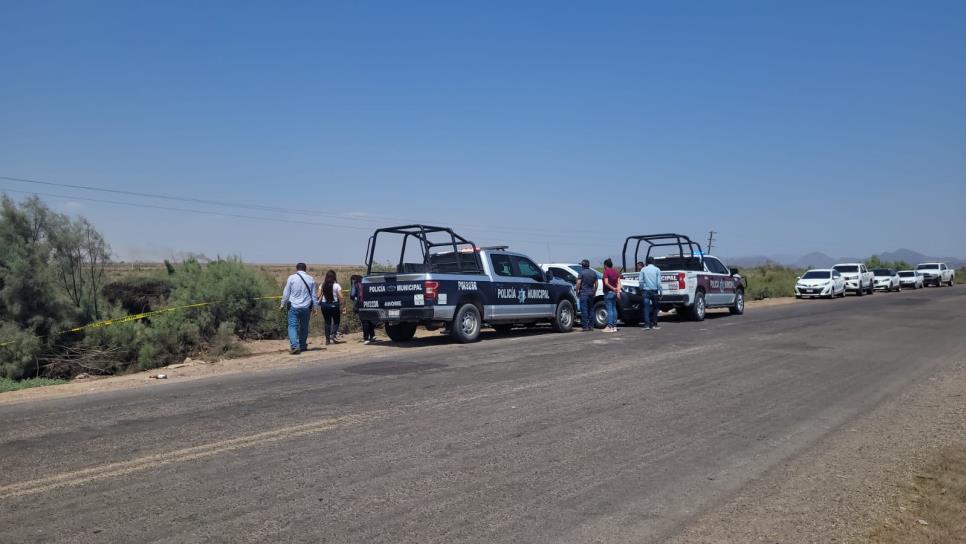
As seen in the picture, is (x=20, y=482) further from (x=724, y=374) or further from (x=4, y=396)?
(x=724, y=374)

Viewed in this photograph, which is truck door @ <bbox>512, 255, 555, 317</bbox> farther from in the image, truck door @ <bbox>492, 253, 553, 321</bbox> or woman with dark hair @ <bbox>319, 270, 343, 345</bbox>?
woman with dark hair @ <bbox>319, 270, 343, 345</bbox>

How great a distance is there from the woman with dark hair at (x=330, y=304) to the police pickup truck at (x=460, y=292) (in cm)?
101

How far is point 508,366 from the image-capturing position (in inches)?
448

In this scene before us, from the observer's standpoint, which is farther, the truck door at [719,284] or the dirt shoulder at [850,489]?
the truck door at [719,284]

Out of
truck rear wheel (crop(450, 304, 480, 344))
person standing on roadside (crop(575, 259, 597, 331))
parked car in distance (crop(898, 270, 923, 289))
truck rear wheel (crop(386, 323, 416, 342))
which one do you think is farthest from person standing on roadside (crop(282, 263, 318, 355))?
parked car in distance (crop(898, 270, 923, 289))

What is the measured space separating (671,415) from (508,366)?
384 centimetres

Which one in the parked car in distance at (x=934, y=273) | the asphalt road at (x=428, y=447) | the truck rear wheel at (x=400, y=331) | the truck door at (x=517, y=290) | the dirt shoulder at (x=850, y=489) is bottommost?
the dirt shoulder at (x=850, y=489)

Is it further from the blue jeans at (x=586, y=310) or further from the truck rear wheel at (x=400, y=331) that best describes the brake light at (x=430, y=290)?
the blue jeans at (x=586, y=310)

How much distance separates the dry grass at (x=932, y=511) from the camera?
178 inches

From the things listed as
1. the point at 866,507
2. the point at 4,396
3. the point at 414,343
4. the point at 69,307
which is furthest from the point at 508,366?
the point at 69,307

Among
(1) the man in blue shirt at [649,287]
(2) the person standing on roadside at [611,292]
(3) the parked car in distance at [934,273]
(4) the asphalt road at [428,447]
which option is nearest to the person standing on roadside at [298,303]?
(4) the asphalt road at [428,447]

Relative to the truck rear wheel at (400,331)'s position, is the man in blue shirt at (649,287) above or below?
above

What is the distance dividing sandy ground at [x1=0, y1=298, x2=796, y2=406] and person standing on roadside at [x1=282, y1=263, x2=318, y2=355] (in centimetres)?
32

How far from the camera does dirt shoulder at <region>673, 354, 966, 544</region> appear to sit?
4.66 m
